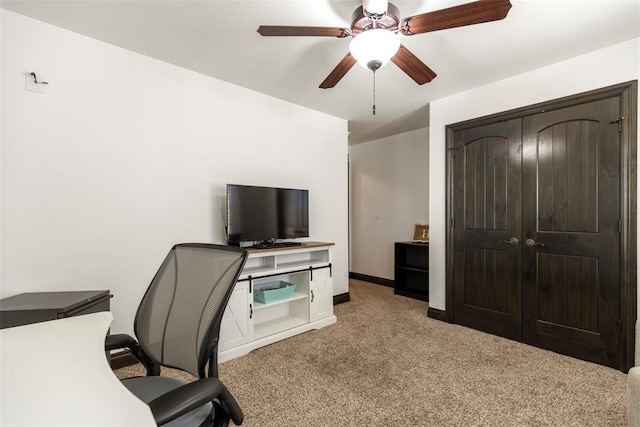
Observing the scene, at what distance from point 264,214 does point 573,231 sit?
2.76 m

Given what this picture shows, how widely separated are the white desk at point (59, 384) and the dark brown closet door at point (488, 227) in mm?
3176

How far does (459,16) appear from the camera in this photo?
→ 1540mm

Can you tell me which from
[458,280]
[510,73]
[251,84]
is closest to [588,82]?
[510,73]

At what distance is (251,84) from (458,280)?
3.04 meters

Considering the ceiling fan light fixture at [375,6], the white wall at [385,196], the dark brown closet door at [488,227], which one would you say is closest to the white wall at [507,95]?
the dark brown closet door at [488,227]

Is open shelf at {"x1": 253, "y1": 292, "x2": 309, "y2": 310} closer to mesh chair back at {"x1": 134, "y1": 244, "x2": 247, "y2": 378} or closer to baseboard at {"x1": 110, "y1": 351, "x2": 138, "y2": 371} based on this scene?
baseboard at {"x1": 110, "y1": 351, "x2": 138, "y2": 371}

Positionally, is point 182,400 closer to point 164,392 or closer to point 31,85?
point 164,392

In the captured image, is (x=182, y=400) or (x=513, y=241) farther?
(x=513, y=241)

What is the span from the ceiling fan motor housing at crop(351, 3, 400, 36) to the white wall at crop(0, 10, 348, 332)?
164cm

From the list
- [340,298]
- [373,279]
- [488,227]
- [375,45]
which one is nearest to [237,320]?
[340,298]

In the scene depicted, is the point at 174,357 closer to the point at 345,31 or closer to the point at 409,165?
the point at 345,31

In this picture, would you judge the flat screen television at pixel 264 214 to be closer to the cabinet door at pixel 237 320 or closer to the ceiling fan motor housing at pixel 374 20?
the cabinet door at pixel 237 320

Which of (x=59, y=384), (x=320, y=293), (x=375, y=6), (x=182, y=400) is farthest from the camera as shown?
(x=320, y=293)

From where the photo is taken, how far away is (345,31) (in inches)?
69.0
